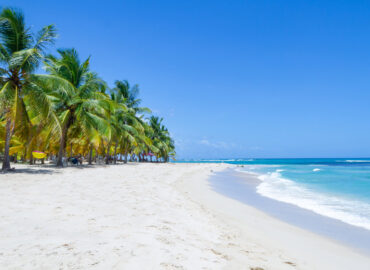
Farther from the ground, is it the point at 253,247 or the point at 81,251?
the point at 81,251

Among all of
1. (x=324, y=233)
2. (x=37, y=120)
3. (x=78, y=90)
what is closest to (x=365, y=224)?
(x=324, y=233)

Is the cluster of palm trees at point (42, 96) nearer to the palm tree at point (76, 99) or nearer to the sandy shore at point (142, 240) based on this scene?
the palm tree at point (76, 99)

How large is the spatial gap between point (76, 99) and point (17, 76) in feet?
16.9

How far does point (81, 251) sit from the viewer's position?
259cm

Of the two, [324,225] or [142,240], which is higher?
[142,240]

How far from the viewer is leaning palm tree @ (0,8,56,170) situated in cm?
1053

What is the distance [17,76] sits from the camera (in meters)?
11.2

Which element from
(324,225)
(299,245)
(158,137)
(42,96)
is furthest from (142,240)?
(158,137)

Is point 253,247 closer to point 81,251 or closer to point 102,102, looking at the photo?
point 81,251

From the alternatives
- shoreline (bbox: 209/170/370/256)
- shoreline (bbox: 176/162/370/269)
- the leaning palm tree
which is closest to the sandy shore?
shoreline (bbox: 176/162/370/269)

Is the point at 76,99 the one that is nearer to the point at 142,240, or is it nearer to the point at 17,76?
the point at 17,76

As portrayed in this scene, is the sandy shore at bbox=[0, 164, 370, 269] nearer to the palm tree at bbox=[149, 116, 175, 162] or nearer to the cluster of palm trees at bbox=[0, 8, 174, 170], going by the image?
the cluster of palm trees at bbox=[0, 8, 174, 170]

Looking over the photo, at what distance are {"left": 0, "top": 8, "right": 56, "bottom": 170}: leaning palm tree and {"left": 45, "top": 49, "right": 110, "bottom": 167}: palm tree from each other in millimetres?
4058

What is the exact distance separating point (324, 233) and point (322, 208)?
2967mm
